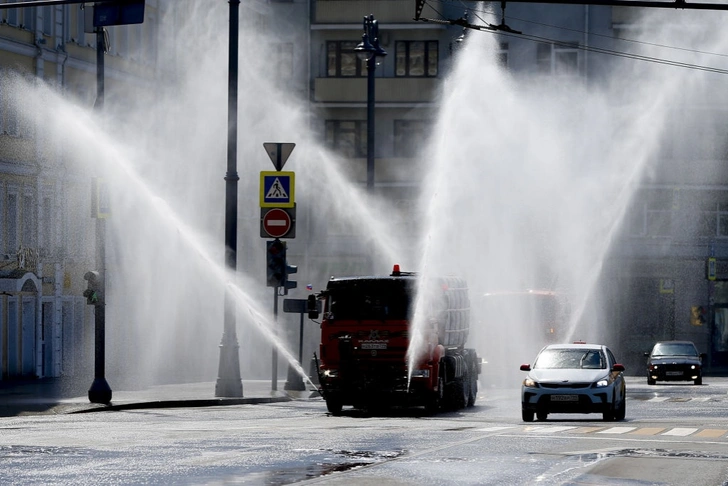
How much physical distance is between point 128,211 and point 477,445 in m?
40.7

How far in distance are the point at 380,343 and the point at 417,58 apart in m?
44.4

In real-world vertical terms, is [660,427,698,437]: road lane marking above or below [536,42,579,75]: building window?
below

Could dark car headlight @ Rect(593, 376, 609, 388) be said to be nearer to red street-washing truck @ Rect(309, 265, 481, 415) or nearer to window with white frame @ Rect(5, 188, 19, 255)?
red street-washing truck @ Rect(309, 265, 481, 415)

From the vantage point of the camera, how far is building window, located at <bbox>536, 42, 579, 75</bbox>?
74562 millimetres

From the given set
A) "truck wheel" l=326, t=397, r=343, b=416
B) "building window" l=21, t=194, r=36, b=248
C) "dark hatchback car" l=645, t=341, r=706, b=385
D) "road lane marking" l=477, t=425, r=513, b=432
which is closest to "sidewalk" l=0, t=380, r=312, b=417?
"truck wheel" l=326, t=397, r=343, b=416

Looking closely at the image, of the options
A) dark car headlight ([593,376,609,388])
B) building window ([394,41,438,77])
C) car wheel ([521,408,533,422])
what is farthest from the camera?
building window ([394,41,438,77])

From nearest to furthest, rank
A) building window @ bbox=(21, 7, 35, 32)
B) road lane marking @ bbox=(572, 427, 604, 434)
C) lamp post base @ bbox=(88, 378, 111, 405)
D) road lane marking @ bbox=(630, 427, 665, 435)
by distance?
1. road lane marking @ bbox=(630, 427, 665, 435)
2. road lane marking @ bbox=(572, 427, 604, 434)
3. lamp post base @ bbox=(88, 378, 111, 405)
4. building window @ bbox=(21, 7, 35, 32)

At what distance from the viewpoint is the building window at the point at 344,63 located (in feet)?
248

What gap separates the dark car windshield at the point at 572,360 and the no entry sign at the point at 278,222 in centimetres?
814

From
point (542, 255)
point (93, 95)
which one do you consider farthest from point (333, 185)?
point (93, 95)

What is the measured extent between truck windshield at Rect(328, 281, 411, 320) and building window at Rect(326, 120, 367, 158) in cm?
4327

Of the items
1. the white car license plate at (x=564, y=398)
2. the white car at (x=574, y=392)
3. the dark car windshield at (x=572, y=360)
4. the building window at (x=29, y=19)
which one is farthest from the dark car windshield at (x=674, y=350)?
the white car license plate at (x=564, y=398)

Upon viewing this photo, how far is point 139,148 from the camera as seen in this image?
6225 centimetres

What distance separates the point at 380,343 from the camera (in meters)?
32.4
